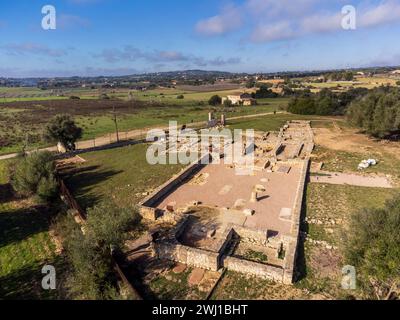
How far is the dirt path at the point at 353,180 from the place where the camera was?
21.9 m

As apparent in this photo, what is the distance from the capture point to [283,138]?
37.2 metres

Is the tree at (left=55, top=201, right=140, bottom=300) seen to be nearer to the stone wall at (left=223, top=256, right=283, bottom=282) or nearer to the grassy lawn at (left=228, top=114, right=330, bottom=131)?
the stone wall at (left=223, top=256, right=283, bottom=282)

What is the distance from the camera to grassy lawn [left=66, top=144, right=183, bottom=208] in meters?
21.6

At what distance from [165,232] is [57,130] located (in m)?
24.4

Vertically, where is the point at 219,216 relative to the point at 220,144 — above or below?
below

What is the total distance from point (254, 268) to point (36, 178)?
16.6m

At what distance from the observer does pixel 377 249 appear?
9703mm

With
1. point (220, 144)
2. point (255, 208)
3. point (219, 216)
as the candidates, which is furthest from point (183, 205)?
point (220, 144)

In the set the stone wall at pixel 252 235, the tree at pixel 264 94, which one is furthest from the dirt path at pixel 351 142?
the tree at pixel 264 94

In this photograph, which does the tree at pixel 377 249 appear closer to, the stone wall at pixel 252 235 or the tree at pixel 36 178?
the stone wall at pixel 252 235

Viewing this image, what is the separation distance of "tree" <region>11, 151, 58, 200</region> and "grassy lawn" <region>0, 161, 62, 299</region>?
1.24m

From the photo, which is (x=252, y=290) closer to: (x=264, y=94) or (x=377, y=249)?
(x=377, y=249)

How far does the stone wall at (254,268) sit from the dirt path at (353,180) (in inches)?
488
